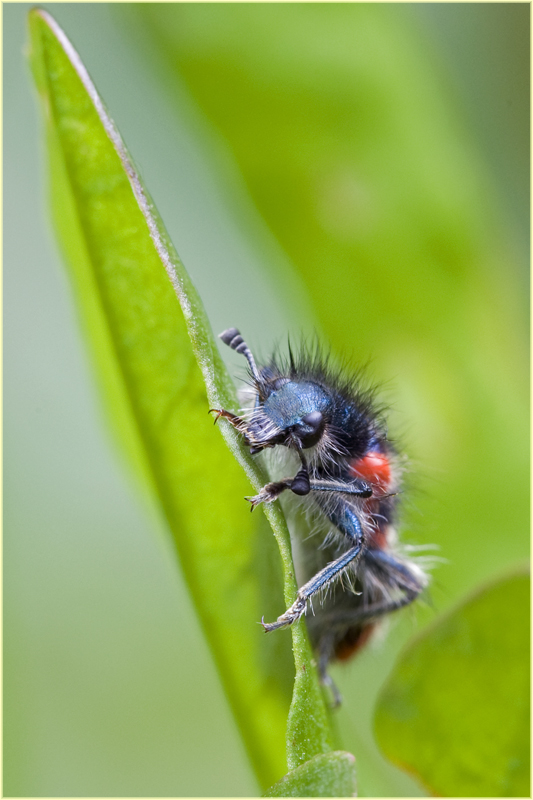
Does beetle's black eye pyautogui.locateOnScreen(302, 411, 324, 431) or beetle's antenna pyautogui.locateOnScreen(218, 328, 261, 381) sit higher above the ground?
beetle's antenna pyautogui.locateOnScreen(218, 328, 261, 381)

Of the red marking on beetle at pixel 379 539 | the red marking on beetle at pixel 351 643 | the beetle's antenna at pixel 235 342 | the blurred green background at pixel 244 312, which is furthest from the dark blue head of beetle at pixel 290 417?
the red marking on beetle at pixel 351 643

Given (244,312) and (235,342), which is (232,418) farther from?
(244,312)

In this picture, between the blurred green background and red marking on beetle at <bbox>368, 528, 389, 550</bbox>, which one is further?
the blurred green background


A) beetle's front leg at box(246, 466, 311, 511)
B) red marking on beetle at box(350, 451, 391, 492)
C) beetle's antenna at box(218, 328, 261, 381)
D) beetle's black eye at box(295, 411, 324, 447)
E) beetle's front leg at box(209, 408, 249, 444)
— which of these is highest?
beetle's antenna at box(218, 328, 261, 381)

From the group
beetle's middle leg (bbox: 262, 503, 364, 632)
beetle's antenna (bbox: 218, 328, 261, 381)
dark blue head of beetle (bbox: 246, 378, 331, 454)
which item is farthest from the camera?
beetle's antenna (bbox: 218, 328, 261, 381)

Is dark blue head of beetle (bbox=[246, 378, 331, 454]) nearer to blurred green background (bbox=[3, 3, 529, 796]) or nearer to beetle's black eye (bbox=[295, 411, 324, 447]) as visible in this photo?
beetle's black eye (bbox=[295, 411, 324, 447])

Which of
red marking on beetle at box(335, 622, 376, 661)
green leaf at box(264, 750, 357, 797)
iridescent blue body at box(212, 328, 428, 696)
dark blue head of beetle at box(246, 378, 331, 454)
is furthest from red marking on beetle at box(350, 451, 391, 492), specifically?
green leaf at box(264, 750, 357, 797)

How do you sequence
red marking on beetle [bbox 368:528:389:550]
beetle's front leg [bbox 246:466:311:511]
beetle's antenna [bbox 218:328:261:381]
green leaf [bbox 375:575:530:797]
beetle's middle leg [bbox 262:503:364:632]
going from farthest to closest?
red marking on beetle [bbox 368:528:389:550]
beetle's antenna [bbox 218:328:261:381]
green leaf [bbox 375:575:530:797]
beetle's middle leg [bbox 262:503:364:632]
beetle's front leg [bbox 246:466:311:511]
